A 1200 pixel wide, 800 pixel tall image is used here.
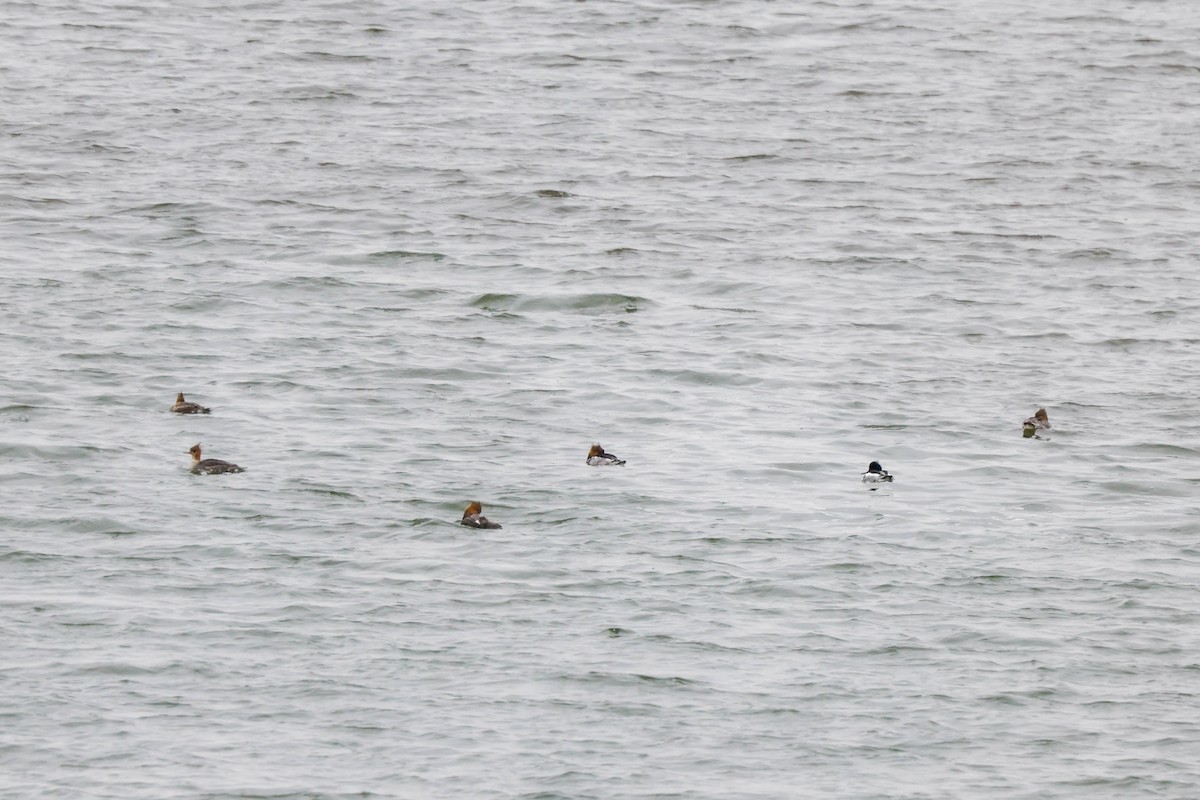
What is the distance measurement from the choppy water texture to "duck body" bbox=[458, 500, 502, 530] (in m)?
0.15

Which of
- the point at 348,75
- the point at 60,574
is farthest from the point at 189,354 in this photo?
the point at 348,75

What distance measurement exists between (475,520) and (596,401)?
4.22 meters

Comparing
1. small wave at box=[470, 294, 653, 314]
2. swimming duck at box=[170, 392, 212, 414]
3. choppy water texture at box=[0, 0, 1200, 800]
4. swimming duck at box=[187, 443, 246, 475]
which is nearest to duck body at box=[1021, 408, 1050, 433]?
choppy water texture at box=[0, 0, 1200, 800]

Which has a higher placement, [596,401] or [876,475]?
[596,401]

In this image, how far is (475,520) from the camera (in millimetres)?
17984

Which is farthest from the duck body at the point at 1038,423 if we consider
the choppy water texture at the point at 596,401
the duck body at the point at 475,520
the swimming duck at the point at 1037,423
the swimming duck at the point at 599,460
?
the duck body at the point at 475,520

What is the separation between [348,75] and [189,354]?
13131 mm

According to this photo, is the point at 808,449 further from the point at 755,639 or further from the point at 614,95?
the point at 614,95

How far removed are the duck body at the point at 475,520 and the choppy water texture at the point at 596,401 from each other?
0.15m

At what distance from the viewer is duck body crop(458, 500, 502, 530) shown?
58.9 feet

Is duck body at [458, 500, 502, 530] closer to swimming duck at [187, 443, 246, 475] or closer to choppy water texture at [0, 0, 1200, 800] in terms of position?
choppy water texture at [0, 0, 1200, 800]

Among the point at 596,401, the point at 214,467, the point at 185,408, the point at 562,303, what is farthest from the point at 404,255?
the point at 214,467

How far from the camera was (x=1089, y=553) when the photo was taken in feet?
59.0

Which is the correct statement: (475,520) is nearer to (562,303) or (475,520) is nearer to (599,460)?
(599,460)
